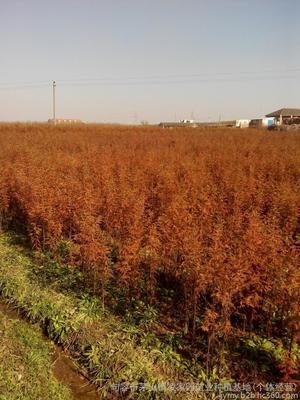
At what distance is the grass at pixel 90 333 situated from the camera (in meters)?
3.91

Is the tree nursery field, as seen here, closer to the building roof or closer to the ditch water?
the ditch water

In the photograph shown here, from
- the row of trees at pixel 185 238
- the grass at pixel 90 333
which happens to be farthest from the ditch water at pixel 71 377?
the row of trees at pixel 185 238

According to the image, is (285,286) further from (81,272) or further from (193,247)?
(81,272)

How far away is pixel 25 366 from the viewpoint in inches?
159

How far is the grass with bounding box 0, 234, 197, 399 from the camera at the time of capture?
3.91 metres

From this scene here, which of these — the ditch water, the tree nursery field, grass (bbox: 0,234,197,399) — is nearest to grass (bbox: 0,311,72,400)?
the ditch water

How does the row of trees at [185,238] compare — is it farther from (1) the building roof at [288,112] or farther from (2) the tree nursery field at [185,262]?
(1) the building roof at [288,112]

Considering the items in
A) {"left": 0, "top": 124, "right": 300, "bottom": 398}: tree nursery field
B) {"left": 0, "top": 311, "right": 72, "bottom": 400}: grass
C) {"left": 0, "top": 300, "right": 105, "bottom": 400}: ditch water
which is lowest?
{"left": 0, "top": 300, "right": 105, "bottom": 400}: ditch water

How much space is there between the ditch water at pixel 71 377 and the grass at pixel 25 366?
0.09 metres

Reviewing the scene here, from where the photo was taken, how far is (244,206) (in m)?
7.11

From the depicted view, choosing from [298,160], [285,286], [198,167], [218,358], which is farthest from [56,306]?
[298,160]

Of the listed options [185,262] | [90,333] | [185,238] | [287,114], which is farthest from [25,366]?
[287,114]

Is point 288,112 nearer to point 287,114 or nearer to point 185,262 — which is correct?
point 287,114

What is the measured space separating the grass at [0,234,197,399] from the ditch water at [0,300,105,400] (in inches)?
3.4
